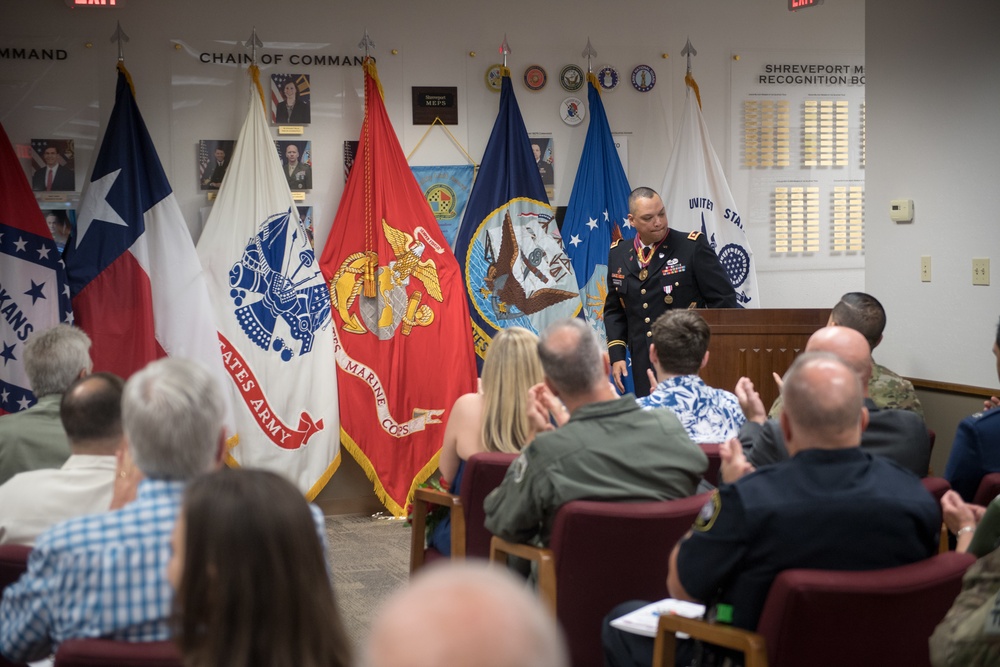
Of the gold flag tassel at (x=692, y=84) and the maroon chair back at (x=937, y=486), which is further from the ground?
the gold flag tassel at (x=692, y=84)

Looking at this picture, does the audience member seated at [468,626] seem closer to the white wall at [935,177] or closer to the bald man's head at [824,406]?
the bald man's head at [824,406]

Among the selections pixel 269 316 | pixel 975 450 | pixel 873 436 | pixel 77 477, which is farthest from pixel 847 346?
pixel 269 316

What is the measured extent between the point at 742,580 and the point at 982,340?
354 centimetres

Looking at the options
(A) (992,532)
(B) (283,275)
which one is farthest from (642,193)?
(A) (992,532)

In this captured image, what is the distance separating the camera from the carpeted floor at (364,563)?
454cm

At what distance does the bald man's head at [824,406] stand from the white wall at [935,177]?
331cm

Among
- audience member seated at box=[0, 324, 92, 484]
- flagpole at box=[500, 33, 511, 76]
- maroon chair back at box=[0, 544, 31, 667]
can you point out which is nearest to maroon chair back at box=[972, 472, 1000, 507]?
maroon chair back at box=[0, 544, 31, 667]

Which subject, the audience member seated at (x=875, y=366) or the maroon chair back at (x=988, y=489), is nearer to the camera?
the maroon chair back at (x=988, y=489)

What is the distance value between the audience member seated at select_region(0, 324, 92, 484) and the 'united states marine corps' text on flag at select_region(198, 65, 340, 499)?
250 centimetres

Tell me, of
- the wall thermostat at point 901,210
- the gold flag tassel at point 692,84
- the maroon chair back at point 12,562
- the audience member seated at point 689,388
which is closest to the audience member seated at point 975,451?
the audience member seated at point 689,388

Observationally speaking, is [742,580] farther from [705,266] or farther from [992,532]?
[705,266]

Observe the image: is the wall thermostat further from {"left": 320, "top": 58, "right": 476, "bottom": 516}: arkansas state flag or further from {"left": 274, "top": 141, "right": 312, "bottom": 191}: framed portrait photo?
{"left": 274, "top": 141, "right": 312, "bottom": 191}: framed portrait photo

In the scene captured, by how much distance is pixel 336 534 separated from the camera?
6.00 meters

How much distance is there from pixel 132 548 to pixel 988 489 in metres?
2.23
